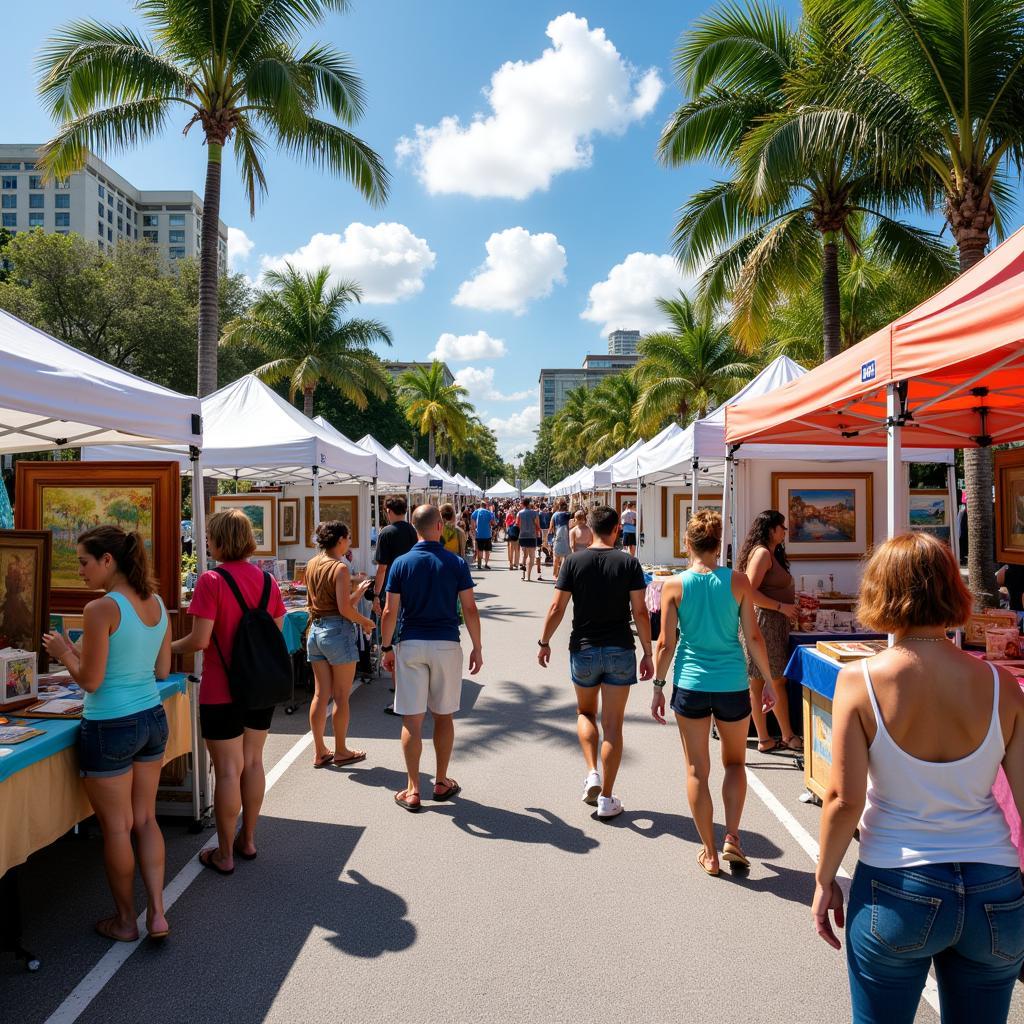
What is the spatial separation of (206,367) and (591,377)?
174457 mm

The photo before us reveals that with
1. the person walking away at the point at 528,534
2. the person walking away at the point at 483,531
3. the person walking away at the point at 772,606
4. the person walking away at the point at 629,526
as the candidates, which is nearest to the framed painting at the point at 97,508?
the person walking away at the point at 772,606

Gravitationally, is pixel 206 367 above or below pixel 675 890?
above

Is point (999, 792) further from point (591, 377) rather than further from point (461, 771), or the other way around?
point (591, 377)

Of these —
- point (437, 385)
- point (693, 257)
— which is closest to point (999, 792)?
point (693, 257)

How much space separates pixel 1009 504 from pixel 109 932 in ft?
21.9

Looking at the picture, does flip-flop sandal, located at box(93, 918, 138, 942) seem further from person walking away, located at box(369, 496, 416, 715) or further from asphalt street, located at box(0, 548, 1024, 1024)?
person walking away, located at box(369, 496, 416, 715)

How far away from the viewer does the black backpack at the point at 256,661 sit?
3.77 metres

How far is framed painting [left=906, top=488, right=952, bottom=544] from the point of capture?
8055mm

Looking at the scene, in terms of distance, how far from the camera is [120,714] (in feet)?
10.4

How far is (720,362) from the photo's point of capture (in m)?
27.7

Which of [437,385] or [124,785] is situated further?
[437,385]

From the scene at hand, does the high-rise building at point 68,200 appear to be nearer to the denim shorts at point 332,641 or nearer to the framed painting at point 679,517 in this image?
the framed painting at point 679,517

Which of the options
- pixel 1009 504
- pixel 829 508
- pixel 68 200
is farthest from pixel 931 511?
pixel 68 200

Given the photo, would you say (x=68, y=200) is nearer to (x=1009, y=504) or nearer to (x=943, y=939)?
(x=1009, y=504)
